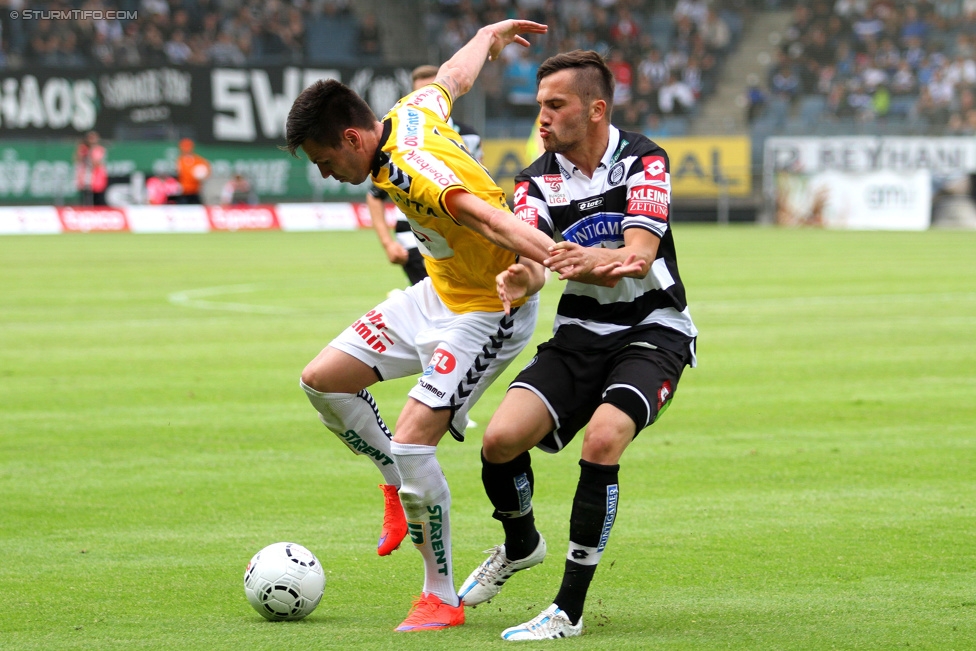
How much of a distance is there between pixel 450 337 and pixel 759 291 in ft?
48.0

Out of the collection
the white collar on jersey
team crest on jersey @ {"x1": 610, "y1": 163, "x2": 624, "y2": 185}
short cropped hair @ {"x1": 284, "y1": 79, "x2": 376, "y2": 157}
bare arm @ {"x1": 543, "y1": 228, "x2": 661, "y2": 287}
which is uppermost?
short cropped hair @ {"x1": 284, "y1": 79, "x2": 376, "y2": 157}

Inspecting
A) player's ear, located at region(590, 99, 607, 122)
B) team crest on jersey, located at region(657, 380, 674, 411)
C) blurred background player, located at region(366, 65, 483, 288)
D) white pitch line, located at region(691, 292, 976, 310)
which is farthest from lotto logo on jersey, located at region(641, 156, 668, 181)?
white pitch line, located at region(691, 292, 976, 310)

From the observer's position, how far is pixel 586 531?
4.89 meters

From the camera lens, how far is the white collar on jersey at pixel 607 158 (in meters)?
5.45

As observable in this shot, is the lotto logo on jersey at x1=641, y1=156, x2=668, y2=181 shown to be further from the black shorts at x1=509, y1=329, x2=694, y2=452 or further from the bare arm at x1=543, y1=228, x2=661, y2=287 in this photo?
the black shorts at x1=509, y1=329, x2=694, y2=452

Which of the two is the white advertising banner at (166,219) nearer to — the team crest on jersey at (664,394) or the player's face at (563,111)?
the player's face at (563,111)

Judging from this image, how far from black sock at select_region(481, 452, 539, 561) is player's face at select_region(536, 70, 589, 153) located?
1.32 m

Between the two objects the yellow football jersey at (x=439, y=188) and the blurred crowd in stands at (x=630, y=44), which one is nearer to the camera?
the yellow football jersey at (x=439, y=188)

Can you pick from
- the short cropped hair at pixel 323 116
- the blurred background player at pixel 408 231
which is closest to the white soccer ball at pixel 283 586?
the short cropped hair at pixel 323 116

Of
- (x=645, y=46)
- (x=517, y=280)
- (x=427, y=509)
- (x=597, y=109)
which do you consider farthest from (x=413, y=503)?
(x=645, y=46)

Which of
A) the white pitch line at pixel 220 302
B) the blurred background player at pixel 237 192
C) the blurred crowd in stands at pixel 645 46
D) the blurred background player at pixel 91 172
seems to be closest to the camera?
the white pitch line at pixel 220 302

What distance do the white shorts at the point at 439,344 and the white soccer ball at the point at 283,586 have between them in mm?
842

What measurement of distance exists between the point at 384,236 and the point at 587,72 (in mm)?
5535

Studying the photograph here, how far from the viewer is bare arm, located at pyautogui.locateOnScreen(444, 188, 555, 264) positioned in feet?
16.1
